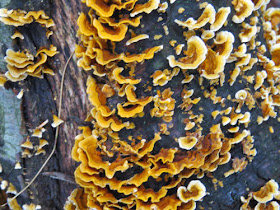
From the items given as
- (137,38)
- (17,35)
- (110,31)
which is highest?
(17,35)

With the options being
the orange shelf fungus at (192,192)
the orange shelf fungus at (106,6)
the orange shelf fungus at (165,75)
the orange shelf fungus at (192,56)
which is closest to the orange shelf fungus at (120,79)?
the orange shelf fungus at (165,75)

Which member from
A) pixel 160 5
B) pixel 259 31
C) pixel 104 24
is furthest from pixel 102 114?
pixel 259 31

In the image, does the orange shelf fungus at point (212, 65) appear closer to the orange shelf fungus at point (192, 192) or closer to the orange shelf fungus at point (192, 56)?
the orange shelf fungus at point (192, 56)

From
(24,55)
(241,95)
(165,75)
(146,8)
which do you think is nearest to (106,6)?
(146,8)

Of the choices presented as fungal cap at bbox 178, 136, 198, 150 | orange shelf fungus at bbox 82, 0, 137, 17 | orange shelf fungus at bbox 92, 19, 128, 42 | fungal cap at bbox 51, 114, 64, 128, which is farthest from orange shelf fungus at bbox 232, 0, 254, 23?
fungal cap at bbox 51, 114, 64, 128

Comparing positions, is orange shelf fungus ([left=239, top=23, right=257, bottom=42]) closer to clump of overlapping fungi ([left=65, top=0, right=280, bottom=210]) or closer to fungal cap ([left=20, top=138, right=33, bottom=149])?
clump of overlapping fungi ([left=65, top=0, right=280, bottom=210])

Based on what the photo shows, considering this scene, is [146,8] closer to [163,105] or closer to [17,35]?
[163,105]
